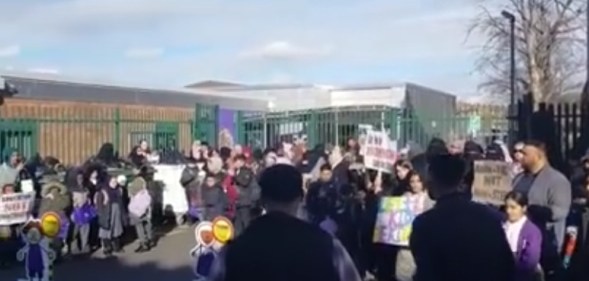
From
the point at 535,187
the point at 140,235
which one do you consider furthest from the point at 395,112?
the point at 535,187

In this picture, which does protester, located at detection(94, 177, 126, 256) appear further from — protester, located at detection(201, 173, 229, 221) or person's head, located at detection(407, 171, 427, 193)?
person's head, located at detection(407, 171, 427, 193)

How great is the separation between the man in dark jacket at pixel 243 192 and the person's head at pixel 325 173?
2.89m

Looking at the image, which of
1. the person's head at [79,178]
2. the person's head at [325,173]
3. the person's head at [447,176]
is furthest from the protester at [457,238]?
the person's head at [79,178]

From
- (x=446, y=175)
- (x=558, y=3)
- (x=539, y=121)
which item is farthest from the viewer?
(x=558, y=3)

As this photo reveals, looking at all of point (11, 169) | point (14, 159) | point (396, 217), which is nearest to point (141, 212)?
point (14, 159)

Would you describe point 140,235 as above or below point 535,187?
below

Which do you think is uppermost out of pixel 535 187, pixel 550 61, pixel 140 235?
pixel 550 61

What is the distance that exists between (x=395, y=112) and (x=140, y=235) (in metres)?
9.01

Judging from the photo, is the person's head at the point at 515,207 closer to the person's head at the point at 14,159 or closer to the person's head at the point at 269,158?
the person's head at the point at 269,158

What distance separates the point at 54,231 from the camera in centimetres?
1485

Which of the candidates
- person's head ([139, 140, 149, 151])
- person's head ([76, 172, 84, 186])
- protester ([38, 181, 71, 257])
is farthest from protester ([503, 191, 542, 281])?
person's head ([139, 140, 149, 151])

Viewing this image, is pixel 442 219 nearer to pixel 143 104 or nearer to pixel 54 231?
pixel 54 231

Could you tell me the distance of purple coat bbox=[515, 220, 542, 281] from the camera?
32.4 feet

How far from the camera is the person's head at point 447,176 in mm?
6898
